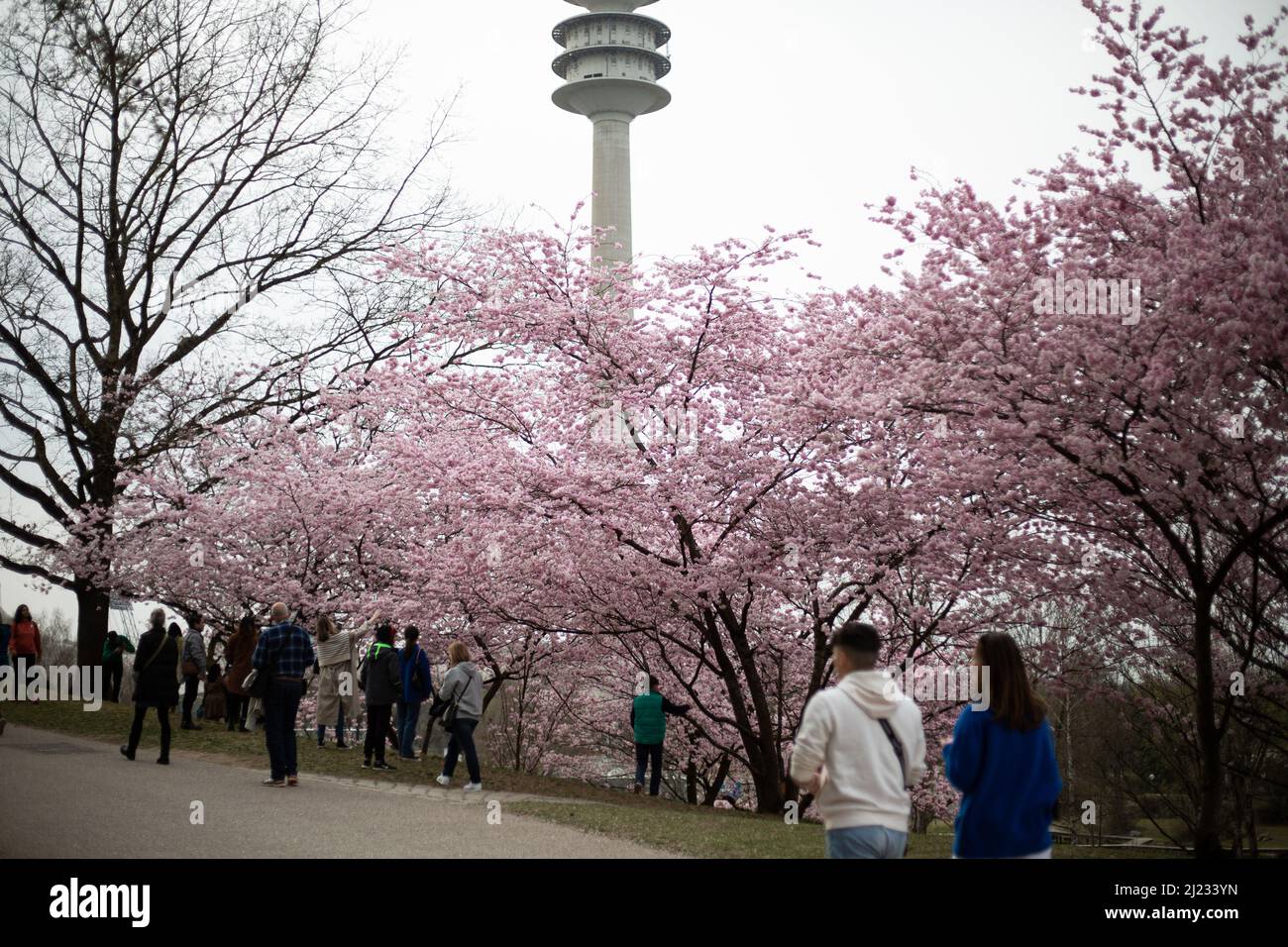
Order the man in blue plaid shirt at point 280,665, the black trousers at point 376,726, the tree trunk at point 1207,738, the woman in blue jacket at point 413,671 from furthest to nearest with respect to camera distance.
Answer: the woman in blue jacket at point 413,671, the black trousers at point 376,726, the man in blue plaid shirt at point 280,665, the tree trunk at point 1207,738

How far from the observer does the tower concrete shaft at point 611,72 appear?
219ft

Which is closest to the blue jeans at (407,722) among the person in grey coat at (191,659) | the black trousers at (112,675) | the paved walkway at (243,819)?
the paved walkway at (243,819)

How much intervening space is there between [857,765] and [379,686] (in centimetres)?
1103

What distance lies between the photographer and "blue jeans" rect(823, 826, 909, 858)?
4977mm

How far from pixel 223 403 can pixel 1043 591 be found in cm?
1684

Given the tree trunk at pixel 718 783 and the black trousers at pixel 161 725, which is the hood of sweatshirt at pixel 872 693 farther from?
the tree trunk at pixel 718 783

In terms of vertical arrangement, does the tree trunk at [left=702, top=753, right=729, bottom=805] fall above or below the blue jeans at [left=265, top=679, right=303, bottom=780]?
below

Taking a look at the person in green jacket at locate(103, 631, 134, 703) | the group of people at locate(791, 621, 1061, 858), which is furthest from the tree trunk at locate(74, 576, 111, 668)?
the group of people at locate(791, 621, 1061, 858)

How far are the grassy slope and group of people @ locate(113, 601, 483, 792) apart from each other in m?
0.60

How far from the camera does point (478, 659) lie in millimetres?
20641

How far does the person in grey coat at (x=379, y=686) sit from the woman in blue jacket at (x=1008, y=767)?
10714 millimetres

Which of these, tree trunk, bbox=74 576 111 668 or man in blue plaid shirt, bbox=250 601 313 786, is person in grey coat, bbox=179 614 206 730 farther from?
man in blue plaid shirt, bbox=250 601 313 786
